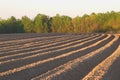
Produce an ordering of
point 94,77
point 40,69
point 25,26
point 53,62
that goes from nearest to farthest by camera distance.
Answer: point 94,77, point 40,69, point 53,62, point 25,26

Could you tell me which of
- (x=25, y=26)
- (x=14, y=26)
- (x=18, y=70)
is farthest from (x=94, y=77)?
(x=25, y=26)

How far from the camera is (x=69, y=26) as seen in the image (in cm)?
9956

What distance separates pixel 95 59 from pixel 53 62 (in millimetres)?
2697

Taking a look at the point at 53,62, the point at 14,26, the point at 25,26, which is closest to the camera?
the point at 53,62

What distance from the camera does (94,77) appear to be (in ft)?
37.1

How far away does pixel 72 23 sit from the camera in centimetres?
10031

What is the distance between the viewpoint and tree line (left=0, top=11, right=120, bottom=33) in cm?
9125

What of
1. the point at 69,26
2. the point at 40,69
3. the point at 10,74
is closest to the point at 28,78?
the point at 10,74

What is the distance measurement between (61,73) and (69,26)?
3452 inches

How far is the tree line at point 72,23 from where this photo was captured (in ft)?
299

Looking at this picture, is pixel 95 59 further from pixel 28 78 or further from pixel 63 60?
pixel 28 78

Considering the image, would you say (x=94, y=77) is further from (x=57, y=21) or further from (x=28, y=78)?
(x=57, y=21)

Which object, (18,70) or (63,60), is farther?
(63,60)

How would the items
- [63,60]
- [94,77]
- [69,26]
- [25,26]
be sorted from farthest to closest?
[69,26] → [25,26] → [63,60] → [94,77]
